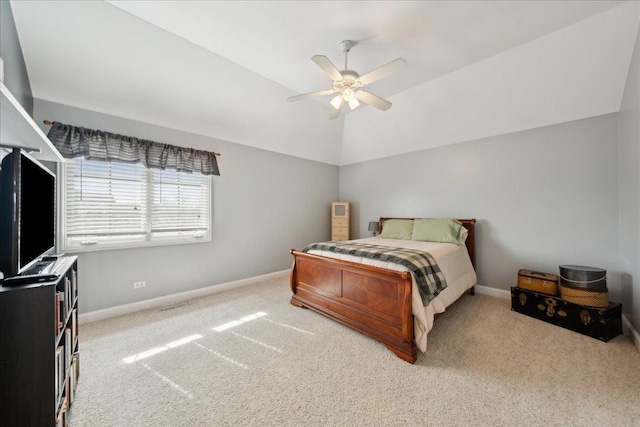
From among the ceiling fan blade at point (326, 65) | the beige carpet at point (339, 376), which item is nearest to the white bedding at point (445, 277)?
the beige carpet at point (339, 376)

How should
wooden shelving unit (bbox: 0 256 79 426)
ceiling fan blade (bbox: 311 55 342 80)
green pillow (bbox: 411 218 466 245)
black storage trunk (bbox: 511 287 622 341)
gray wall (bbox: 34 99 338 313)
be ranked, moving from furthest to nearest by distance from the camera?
1. green pillow (bbox: 411 218 466 245)
2. gray wall (bbox: 34 99 338 313)
3. black storage trunk (bbox: 511 287 622 341)
4. ceiling fan blade (bbox: 311 55 342 80)
5. wooden shelving unit (bbox: 0 256 79 426)

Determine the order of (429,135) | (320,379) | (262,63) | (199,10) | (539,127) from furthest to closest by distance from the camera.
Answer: (429,135)
(539,127)
(262,63)
(199,10)
(320,379)

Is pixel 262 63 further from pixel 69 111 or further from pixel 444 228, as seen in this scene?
pixel 444 228

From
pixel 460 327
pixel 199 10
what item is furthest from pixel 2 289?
pixel 460 327

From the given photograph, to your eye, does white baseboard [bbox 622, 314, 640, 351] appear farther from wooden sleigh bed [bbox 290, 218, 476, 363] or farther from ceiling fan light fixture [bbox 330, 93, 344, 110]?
ceiling fan light fixture [bbox 330, 93, 344, 110]

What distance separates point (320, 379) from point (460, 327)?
5.72ft

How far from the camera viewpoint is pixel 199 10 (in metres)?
2.15

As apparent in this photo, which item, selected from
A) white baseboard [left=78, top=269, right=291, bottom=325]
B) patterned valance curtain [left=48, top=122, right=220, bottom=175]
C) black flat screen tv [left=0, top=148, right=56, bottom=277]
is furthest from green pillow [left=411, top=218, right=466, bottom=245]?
black flat screen tv [left=0, top=148, right=56, bottom=277]

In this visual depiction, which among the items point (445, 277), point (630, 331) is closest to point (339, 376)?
point (445, 277)

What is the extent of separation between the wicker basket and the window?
4.64 m

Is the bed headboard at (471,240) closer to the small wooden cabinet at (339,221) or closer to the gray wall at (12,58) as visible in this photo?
the small wooden cabinet at (339,221)

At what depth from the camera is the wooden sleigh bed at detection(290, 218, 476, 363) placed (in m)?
2.09

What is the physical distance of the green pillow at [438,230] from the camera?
357 centimetres

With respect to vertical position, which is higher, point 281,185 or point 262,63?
point 262,63
